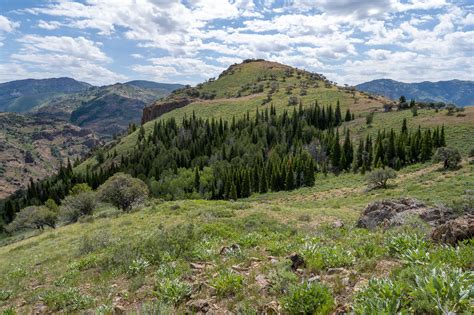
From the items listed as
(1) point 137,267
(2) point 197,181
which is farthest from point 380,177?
(2) point 197,181

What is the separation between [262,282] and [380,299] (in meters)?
3.61

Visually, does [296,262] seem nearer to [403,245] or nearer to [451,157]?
[403,245]

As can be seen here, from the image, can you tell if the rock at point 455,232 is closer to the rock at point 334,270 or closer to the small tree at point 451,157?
the rock at point 334,270

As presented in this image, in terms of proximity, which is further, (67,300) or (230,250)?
(230,250)

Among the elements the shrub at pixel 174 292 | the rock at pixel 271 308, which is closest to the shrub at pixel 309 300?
the rock at pixel 271 308

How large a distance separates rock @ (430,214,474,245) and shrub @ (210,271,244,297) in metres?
6.05

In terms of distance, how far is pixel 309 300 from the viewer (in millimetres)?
6898

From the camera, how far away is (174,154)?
11875cm

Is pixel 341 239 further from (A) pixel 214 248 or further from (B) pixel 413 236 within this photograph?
(A) pixel 214 248

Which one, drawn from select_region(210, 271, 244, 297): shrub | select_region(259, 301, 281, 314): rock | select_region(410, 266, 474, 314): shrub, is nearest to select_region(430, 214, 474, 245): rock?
select_region(410, 266, 474, 314): shrub

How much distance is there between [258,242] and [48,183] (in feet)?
427

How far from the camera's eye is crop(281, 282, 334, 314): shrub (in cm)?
677

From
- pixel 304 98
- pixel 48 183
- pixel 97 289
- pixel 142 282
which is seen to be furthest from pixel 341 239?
pixel 304 98

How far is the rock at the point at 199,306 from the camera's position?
26.5 feet
